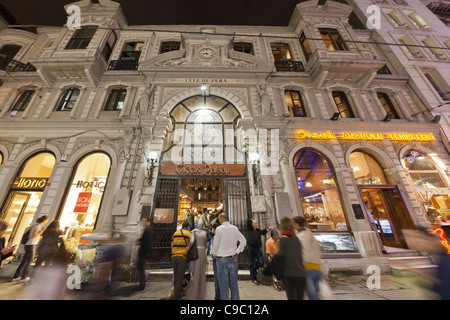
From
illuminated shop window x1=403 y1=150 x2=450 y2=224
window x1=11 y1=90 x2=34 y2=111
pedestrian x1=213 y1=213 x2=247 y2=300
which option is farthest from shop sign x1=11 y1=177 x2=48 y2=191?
illuminated shop window x1=403 y1=150 x2=450 y2=224

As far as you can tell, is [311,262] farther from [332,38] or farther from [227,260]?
[332,38]

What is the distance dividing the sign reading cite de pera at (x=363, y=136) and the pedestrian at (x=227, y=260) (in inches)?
275

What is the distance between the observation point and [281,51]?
12891 mm

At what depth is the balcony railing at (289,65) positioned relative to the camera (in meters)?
11.5

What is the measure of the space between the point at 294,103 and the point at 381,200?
720cm

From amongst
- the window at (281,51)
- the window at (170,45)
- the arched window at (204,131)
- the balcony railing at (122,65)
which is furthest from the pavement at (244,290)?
the window at (170,45)

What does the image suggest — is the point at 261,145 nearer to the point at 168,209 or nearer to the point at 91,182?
the point at 168,209

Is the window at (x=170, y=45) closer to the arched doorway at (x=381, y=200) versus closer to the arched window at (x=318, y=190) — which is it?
the arched window at (x=318, y=190)

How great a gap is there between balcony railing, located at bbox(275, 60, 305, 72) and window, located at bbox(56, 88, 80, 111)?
13.3 m

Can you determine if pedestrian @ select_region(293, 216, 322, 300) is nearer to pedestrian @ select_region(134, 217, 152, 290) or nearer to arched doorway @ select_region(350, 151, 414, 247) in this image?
pedestrian @ select_region(134, 217, 152, 290)

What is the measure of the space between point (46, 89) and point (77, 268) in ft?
37.2
